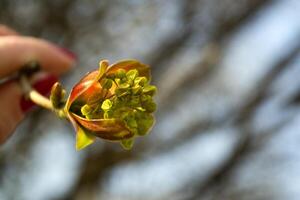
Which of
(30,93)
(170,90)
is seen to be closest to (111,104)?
(30,93)

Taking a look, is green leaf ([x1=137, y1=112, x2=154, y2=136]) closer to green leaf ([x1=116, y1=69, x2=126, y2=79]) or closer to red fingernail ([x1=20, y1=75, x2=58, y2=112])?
green leaf ([x1=116, y1=69, x2=126, y2=79])

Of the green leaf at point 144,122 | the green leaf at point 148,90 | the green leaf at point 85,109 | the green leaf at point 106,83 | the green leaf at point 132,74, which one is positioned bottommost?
the green leaf at point 85,109

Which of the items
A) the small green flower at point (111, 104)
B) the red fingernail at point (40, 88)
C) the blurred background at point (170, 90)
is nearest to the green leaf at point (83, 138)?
the small green flower at point (111, 104)

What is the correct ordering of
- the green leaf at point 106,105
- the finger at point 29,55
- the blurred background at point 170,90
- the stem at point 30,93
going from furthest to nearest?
1. the blurred background at point 170,90
2. the finger at point 29,55
3. the stem at point 30,93
4. the green leaf at point 106,105

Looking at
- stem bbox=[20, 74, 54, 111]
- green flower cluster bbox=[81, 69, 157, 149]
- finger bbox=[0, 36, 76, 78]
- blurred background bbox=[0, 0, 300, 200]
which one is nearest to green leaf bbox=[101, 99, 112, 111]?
green flower cluster bbox=[81, 69, 157, 149]

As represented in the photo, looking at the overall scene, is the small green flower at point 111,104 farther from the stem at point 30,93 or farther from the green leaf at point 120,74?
the stem at point 30,93
